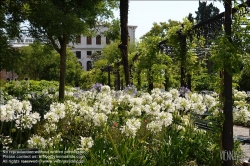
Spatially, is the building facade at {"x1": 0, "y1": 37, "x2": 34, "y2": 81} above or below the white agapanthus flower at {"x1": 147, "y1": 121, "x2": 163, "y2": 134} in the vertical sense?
above

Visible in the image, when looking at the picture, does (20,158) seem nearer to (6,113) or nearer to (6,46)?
(6,113)

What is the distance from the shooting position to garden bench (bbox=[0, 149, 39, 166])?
294 centimetres

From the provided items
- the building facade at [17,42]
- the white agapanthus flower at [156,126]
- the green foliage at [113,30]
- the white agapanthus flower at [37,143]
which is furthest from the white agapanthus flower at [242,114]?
the green foliage at [113,30]

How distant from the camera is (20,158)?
2.95m

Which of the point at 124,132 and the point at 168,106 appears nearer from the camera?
the point at 124,132

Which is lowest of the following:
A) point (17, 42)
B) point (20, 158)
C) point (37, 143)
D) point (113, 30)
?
point (20, 158)

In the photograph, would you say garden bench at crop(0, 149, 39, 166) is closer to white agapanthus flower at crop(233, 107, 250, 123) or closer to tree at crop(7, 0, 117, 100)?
white agapanthus flower at crop(233, 107, 250, 123)

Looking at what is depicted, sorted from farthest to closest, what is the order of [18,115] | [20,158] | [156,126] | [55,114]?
[156,126] → [55,114] → [18,115] → [20,158]

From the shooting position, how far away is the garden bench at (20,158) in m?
2.94

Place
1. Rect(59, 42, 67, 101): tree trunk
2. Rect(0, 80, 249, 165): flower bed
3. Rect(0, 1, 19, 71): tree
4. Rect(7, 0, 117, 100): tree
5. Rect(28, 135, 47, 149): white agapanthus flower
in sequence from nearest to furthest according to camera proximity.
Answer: Rect(28, 135, 47, 149): white agapanthus flower → Rect(0, 80, 249, 165): flower bed → Rect(0, 1, 19, 71): tree → Rect(7, 0, 117, 100): tree → Rect(59, 42, 67, 101): tree trunk

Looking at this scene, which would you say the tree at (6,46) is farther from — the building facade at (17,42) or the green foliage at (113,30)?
the green foliage at (113,30)

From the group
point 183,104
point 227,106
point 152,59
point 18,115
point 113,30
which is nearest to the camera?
point 18,115

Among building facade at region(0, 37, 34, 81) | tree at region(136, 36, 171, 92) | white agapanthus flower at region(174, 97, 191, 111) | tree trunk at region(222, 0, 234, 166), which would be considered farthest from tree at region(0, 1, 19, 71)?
tree at region(136, 36, 171, 92)

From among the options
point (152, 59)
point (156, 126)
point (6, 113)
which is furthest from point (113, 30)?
point (6, 113)
